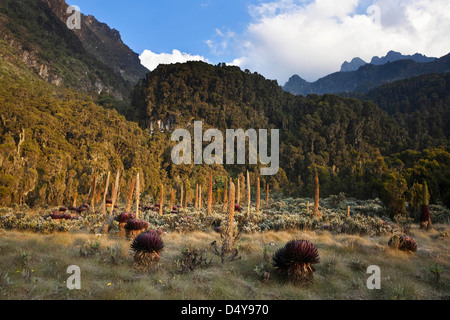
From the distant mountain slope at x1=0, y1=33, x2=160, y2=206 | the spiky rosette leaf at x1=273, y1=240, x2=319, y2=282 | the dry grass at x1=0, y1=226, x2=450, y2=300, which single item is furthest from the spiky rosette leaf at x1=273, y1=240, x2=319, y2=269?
the distant mountain slope at x1=0, y1=33, x2=160, y2=206

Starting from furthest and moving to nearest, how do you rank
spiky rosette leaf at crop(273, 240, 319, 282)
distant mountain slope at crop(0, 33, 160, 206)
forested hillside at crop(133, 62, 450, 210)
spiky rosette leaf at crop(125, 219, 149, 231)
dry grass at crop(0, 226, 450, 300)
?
forested hillside at crop(133, 62, 450, 210) < distant mountain slope at crop(0, 33, 160, 206) < spiky rosette leaf at crop(125, 219, 149, 231) < spiky rosette leaf at crop(273, 240, 319, 282) < dry grass at crop(0, 226, 450, 300)

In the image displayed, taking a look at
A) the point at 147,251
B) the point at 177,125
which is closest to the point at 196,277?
the point at 147,251

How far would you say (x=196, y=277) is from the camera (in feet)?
19.7

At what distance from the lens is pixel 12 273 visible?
5508 millimetres

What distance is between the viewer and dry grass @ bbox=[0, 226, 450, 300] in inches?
194

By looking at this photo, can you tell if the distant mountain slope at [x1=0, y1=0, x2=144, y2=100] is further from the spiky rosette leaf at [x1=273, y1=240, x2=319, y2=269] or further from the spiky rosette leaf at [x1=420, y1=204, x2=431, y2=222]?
the spiky rosette leaf at [x1=420, y1=204, x2=431, y2=222]

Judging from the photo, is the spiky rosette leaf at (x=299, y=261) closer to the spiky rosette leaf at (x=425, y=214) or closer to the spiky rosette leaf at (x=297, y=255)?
the spiky rosette leaf at (x=297, y=255)

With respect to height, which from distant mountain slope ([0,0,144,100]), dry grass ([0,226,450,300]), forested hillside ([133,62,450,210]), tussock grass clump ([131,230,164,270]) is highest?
distant mountain slope ([0,0,144,100])

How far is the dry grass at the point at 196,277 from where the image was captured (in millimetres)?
4926

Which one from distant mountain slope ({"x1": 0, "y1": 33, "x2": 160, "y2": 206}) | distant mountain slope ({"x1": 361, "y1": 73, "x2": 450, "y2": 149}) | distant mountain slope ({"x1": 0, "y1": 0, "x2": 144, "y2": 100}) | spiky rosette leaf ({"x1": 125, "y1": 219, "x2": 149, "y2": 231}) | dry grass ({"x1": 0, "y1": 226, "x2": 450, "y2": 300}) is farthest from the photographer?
distant mountain slope ({"x1": 361, "y1": 73, "x2": 450, "y2": 149})

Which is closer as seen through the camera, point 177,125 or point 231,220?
point 231,220

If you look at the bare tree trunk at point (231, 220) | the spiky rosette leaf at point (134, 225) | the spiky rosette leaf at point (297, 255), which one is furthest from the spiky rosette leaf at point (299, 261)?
the spiky rosette leaf at point (134, 225)

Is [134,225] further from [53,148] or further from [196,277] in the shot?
[53,148]
